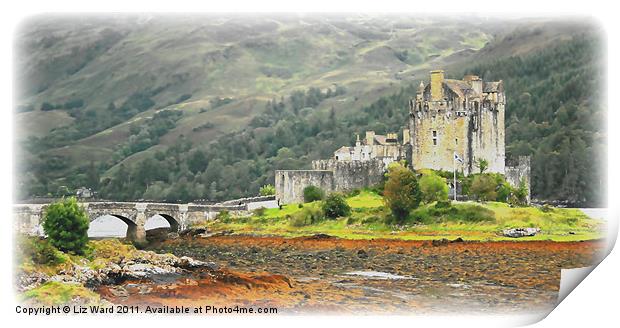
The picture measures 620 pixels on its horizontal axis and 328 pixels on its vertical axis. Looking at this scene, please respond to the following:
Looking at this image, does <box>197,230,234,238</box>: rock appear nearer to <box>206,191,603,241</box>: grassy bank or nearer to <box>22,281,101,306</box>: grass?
<box>206,191,603,241</box>: grassy bank

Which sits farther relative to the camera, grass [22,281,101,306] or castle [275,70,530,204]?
castle [275,70,530,204]

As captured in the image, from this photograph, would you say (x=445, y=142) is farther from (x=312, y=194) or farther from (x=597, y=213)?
(x=597, y=213)

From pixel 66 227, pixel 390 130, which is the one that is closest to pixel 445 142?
pixel 66 227

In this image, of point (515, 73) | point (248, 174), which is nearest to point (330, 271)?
point (248, 174)

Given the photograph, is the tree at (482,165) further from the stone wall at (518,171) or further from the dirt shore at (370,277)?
the dirt shore at (370,277)

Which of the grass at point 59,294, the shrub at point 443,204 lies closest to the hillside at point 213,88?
the grass at point 59,294

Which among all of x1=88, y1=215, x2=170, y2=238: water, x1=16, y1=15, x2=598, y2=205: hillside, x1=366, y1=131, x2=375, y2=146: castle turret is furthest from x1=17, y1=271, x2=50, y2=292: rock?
x1=366, y1=131, x2=375, y2=146: castle turret

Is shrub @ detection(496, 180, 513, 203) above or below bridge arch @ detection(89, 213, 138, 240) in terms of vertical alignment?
above
